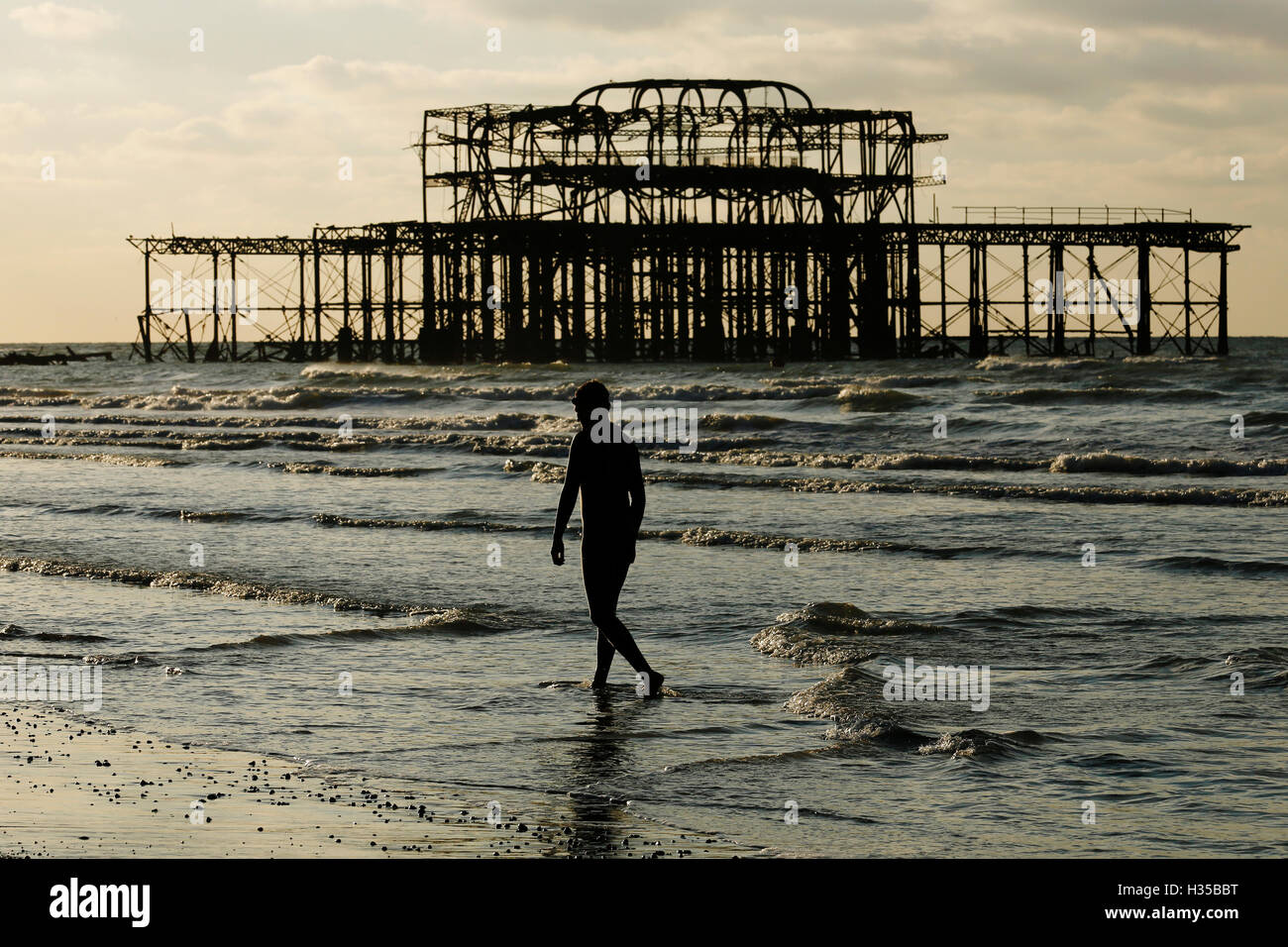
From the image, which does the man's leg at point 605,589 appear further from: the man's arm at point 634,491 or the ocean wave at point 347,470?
the ocean wave at point 347,470

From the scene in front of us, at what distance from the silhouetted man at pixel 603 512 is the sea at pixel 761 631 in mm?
405

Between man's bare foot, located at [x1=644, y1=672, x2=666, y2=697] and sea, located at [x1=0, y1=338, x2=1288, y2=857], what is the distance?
4.9 inches

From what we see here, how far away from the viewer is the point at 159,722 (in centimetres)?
800

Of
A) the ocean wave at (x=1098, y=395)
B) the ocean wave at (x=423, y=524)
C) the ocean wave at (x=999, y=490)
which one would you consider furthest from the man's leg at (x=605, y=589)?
the ocean wave at (x=1098, y=395)

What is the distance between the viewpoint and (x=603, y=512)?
8898 mm

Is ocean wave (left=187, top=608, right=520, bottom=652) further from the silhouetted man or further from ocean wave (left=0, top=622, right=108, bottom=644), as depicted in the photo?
the silhouetted man

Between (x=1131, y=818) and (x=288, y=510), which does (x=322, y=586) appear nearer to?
(x=288, y=510)

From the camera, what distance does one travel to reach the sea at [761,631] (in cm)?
664

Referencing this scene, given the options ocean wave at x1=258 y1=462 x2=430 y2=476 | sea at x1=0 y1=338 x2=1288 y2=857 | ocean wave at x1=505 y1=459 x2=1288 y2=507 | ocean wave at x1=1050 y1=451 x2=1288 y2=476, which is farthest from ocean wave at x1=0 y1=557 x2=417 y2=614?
ocean wave at x1=1050 y1=451 x2=1288 y2=476

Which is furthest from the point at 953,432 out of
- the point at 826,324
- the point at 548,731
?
the point at 826,324

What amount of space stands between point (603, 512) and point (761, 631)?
85.5 inches

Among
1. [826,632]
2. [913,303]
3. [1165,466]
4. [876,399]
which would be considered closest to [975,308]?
[913,303]

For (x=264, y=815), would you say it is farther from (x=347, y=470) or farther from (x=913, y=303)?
(x=913, y=303)

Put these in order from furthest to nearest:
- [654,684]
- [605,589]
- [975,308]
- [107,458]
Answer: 1. [975,308]
2. [107,458]
3. [605,589]
4. [654,684]
